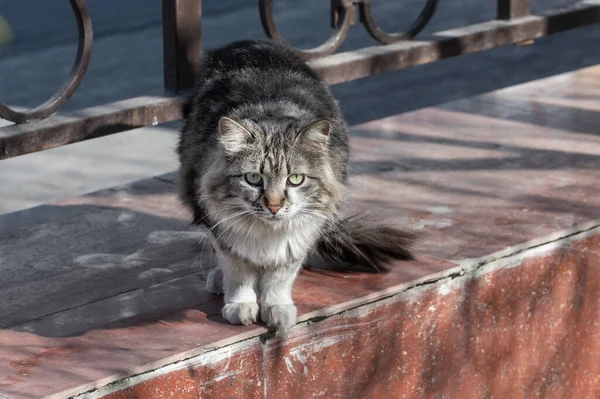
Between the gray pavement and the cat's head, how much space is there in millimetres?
2986

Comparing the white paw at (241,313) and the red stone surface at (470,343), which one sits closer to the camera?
the white paw at (241,313)

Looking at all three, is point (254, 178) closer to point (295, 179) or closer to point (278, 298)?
point (295, 179)

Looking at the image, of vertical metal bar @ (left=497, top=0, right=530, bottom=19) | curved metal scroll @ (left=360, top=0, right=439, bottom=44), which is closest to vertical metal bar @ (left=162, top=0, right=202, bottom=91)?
curved metal scroll @ (left=360, top=0, right=439, bottom=44)

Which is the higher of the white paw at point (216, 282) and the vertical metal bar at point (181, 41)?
the vertical metal bar at point (181, 41)

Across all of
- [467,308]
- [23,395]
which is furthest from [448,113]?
[23,395]

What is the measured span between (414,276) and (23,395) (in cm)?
123

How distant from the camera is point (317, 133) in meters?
2.88

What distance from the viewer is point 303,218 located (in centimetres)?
292

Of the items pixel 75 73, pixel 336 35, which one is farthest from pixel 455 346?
pixel 75 73

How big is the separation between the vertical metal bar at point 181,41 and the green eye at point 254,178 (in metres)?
1.06

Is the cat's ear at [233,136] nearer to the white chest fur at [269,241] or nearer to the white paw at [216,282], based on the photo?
the white chest fur at [269,241]

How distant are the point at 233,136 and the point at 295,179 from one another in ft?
0.67

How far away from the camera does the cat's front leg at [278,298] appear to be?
2.86m

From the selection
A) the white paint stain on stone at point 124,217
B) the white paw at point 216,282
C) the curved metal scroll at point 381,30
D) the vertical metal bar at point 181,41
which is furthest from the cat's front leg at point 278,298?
the curved metal scroll at point 381,30
